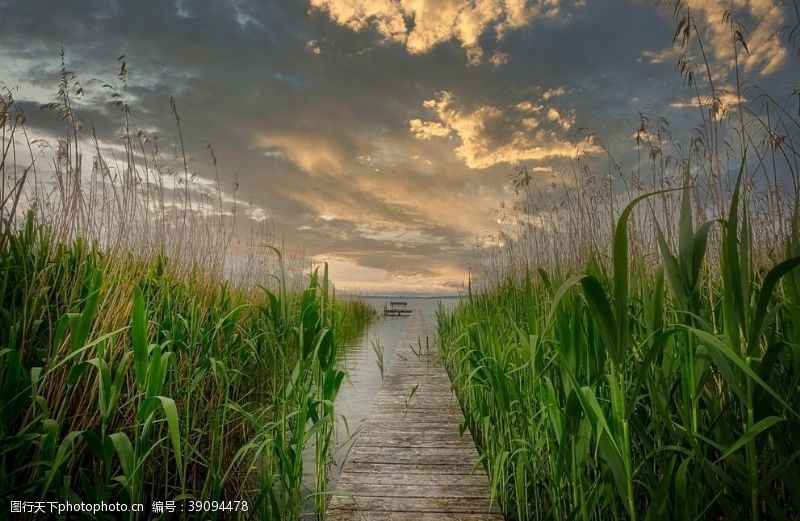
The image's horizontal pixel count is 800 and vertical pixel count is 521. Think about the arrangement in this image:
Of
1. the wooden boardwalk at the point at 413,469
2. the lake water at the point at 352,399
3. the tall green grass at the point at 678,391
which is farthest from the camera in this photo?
the lake water at the point at 352,399

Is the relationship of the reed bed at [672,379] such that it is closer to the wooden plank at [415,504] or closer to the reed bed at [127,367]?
the wooden plank at [415,504]

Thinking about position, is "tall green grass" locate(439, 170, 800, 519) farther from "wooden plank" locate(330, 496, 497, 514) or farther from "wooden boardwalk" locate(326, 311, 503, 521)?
"wooden boardwalk" locate(326, 311, 503, 521)

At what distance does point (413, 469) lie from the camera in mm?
2748

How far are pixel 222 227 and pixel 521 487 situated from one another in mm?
3642

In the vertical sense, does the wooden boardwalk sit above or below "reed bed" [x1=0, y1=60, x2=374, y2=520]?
below

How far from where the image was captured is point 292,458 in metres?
2.19

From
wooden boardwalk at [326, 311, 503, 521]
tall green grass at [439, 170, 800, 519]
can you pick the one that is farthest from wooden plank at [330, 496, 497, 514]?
tall green grass at [439, 170, 800, 519]

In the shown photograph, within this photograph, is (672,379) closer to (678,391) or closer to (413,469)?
(678,391)

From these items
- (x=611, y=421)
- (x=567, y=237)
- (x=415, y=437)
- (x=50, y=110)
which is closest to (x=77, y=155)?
(x=50, y=110)

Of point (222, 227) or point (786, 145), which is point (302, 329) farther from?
point (222, 227)

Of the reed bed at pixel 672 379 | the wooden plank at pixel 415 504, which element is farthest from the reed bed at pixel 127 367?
the reed bed at pixel 672 379

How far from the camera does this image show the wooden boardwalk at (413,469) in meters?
2.24

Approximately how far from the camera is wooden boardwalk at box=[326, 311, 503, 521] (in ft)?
7.36

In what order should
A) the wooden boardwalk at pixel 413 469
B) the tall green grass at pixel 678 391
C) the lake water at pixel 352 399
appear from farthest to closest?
the lake water at pixel 352 399
the wooden boardwalk at pixel 413 469
the tall green grass at pixel 678 391
